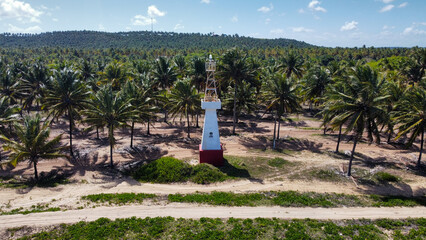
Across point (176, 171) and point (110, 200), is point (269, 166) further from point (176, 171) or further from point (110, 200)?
point (110, 200)

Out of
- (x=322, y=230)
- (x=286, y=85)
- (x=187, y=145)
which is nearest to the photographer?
(x=322, y=230)

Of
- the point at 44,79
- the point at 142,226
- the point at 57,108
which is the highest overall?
the point at 44,79

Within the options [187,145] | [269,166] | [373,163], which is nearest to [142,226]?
[269,166]

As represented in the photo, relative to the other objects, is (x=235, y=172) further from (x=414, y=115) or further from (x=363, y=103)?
(x=414, y=115)

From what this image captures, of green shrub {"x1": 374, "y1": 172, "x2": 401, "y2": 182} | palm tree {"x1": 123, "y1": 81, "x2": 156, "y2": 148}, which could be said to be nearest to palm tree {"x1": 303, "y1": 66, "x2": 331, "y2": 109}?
green shrub {"x1": 374, "y1": 172, "x2": 401, "y2": 182}

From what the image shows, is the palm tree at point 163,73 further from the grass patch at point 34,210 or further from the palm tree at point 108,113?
the grass patch at point 34,210

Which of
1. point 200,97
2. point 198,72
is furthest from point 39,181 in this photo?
point 198,72
